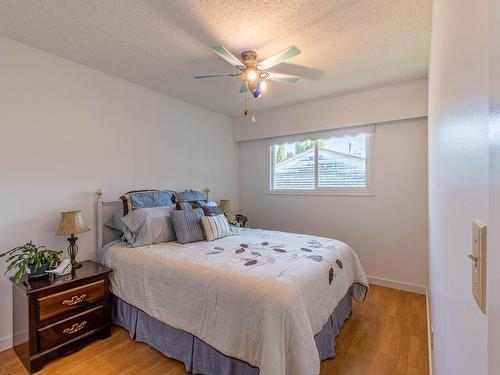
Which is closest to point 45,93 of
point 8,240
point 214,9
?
point 8,240

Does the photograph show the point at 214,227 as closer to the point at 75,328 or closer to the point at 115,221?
the point at 115,221

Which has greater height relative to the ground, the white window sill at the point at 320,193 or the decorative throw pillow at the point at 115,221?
the white window sill at the point at 320,193

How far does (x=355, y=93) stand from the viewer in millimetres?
3320

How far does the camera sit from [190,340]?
180 centimetres

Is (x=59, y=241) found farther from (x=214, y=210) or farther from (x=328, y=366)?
(x=328, y=366)

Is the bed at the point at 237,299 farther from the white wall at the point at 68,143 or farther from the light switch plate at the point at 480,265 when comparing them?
the light switch plate at the point at 480,265

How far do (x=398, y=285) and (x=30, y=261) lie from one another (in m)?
3.82

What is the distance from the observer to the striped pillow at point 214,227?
266 cm

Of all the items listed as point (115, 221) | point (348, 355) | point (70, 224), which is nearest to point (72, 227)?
point (70, 224)

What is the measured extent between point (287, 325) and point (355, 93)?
2.97 metres

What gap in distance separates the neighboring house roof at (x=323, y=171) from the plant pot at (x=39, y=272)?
10.2 feet

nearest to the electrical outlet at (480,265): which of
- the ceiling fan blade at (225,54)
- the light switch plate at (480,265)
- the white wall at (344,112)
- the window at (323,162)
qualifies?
the light switch plate at (480,265)

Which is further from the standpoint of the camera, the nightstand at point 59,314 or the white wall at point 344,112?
the white wall at point 344,112

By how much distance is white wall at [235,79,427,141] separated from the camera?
117 inches
